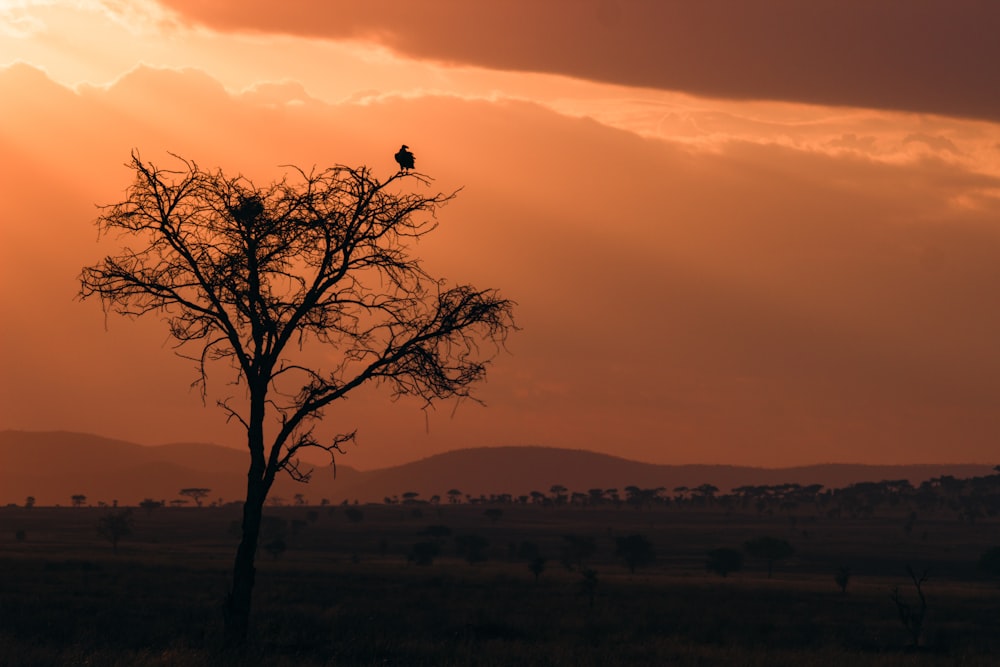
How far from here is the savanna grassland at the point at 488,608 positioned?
21500 millimetres

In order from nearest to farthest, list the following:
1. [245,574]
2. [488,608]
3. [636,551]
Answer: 1. [245,574]
2. [488,608]
3. [636,551]

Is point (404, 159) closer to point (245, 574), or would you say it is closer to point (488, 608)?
point (245, 574)

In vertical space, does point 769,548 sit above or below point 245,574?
above

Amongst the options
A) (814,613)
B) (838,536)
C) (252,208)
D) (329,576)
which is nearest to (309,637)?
(252,208)

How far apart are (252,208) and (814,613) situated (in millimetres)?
47253

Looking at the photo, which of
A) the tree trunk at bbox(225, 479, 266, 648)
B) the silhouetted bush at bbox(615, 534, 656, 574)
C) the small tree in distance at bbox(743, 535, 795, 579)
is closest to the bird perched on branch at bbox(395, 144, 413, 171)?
the tree trunk at bbox(225, 479, 266, 648)

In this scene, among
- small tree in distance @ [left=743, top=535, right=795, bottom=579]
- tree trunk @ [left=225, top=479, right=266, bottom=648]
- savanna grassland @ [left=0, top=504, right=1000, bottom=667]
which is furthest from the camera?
small tree in distance @ [left=743, top=535, right=795, bottom=579]

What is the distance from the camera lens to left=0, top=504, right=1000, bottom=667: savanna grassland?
2150cm

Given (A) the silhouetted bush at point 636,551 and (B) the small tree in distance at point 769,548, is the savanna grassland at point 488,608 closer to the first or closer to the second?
(A) the silhouetted bush at point 636,551

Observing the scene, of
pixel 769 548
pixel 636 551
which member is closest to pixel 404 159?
pixel 636 551

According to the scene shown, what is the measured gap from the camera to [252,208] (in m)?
21.4

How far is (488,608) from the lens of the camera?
171ft

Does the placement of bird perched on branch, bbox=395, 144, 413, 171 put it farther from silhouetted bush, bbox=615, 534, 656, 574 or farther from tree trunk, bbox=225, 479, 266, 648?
silhouetted bush, bbox=615, 534, 656, 574

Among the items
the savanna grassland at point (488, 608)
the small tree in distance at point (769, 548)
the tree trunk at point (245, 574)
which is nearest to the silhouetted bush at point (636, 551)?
the savanna grassland at point (488, 608)
